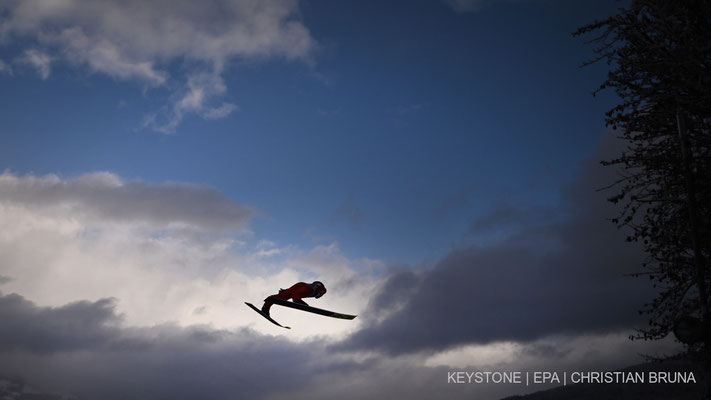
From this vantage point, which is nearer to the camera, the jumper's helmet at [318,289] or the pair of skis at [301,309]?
the jumper's helmet at [318,289]

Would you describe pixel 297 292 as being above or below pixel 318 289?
below

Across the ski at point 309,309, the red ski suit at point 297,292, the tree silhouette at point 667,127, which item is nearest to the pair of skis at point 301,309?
the ski at point 309,309

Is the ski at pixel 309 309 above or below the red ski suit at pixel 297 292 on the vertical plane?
below

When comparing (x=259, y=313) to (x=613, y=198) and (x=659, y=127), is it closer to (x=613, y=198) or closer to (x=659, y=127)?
(x=613, y=198)

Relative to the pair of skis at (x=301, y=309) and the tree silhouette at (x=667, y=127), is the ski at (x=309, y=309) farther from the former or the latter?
the tree silhouette at (x=667, y=127)

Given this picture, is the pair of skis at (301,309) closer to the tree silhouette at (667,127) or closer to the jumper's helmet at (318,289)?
the jumper's helmet at (318,289)

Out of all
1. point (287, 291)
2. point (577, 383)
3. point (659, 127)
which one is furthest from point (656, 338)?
point (577, 383)

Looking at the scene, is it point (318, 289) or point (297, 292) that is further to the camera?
point (297, 292)

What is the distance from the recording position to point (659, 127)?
717 inches

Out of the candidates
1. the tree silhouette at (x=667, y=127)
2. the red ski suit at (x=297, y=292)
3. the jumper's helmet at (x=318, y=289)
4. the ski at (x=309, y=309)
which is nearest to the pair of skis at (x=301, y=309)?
the ski at (x=309, y=309)

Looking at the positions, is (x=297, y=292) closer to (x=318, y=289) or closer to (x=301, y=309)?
(x=318, y=289)

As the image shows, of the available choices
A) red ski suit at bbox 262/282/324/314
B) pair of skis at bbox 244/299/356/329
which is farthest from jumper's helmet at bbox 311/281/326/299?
pair of skis at bbox 244/299/356/329

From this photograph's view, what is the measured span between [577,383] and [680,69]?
48508mm

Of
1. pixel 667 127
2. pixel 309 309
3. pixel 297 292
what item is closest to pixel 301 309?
pixel 309 309
